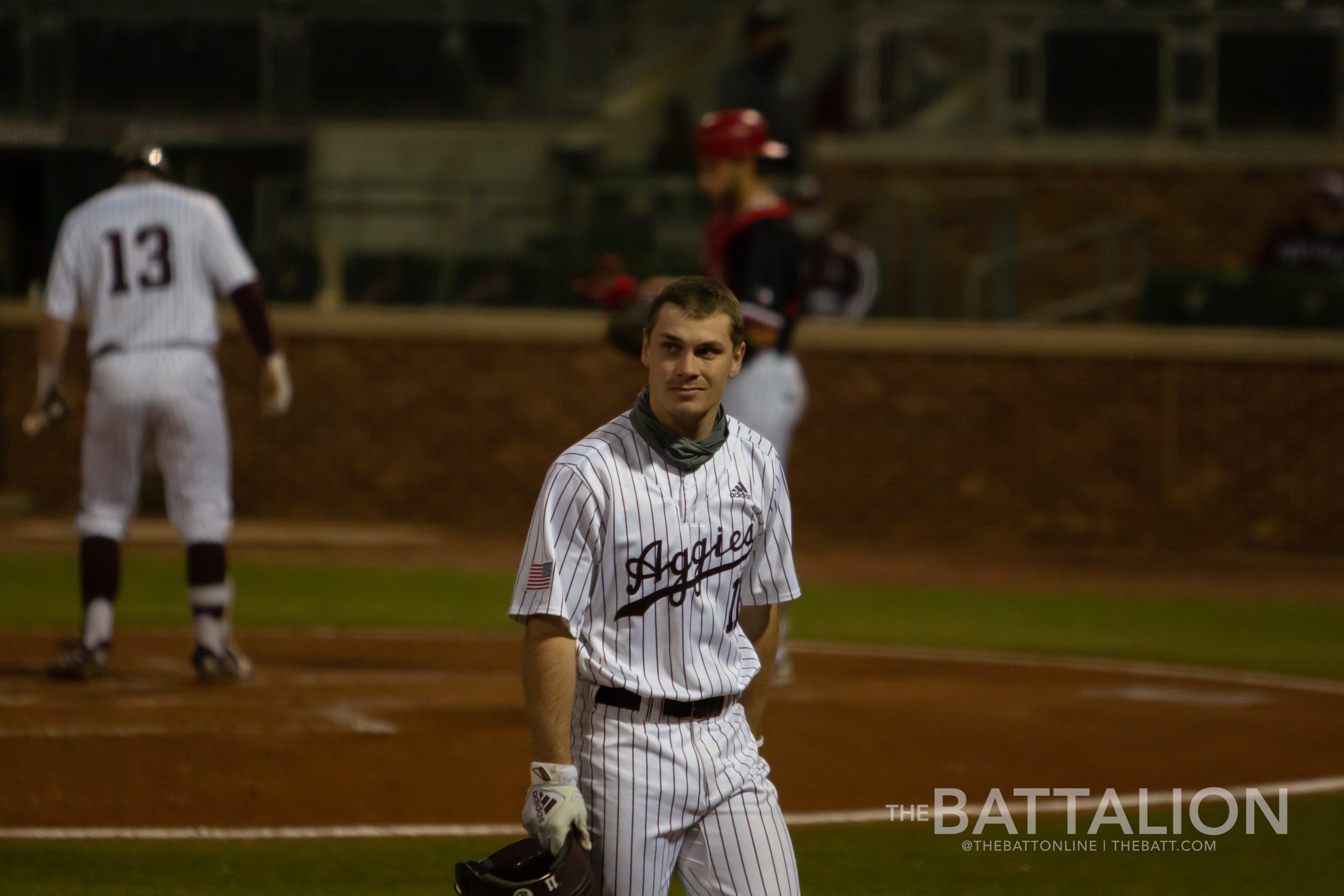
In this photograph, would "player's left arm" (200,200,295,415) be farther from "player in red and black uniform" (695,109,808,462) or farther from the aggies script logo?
the aggies script logo

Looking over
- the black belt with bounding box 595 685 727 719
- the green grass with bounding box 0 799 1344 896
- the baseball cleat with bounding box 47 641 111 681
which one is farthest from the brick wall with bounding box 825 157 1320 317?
the black belt with bounding box 595 685 727 719

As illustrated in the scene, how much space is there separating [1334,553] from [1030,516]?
234cm

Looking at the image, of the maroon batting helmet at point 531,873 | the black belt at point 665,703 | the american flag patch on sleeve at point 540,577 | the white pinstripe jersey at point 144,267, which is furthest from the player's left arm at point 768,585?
the white pinstripe jersey at point 144,267

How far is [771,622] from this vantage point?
4125 millimetres

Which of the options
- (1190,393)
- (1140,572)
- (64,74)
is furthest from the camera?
(64,74)

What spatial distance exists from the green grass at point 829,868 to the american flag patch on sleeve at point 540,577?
79.9 inches

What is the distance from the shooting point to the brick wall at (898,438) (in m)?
15.2

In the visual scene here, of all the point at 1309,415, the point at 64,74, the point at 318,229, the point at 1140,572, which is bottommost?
the point at 1140,572

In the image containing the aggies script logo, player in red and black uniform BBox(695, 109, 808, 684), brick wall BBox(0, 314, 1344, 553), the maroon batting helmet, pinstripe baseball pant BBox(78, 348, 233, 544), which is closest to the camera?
the maroon batting helmet

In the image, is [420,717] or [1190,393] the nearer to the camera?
[420,717]

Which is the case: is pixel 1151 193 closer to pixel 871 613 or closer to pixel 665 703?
pixel 871 613

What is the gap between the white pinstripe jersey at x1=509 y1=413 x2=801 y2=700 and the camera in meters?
3.72

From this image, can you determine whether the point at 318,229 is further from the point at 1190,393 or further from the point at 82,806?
the point at 82,806

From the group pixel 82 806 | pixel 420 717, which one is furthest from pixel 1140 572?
pixel 82 806
